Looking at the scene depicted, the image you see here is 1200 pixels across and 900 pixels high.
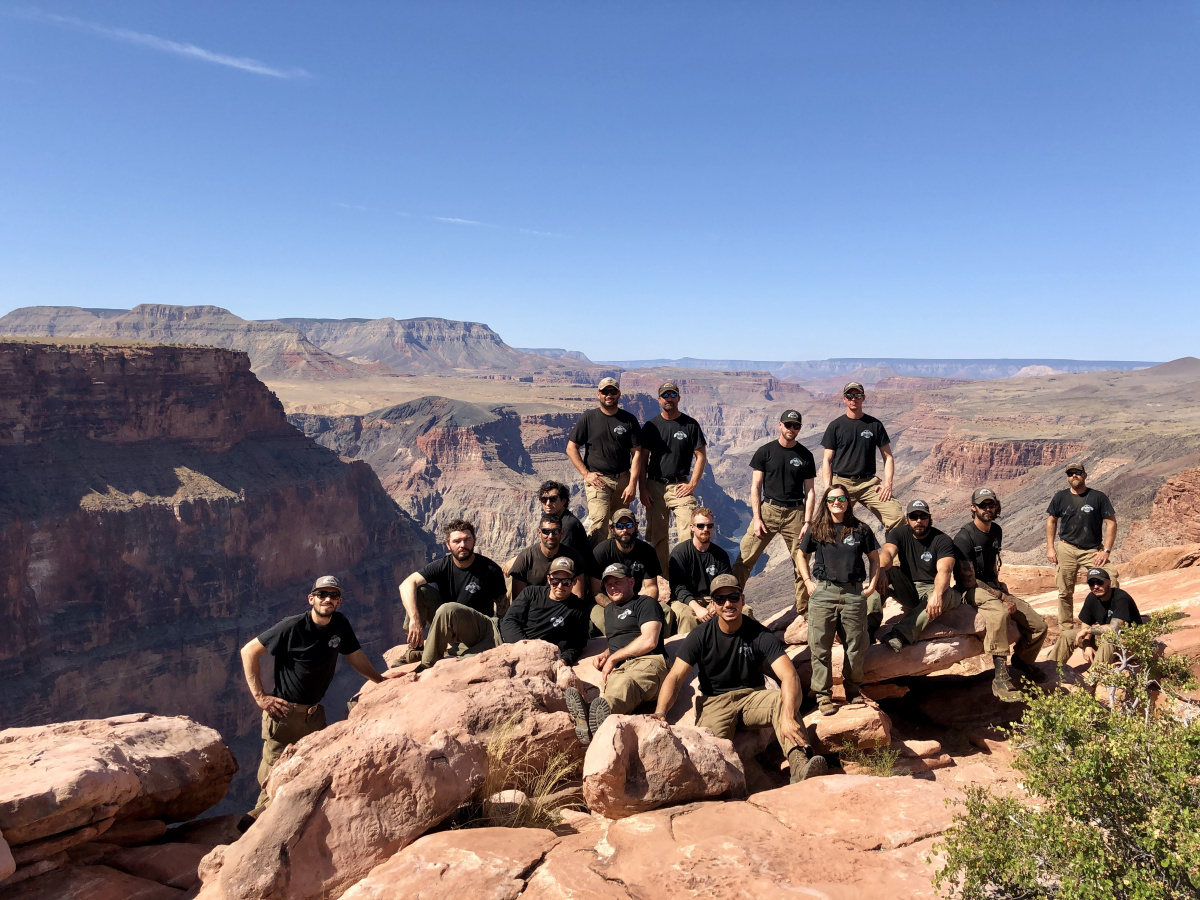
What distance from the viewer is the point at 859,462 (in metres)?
9.80

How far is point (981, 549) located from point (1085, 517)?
116 inches

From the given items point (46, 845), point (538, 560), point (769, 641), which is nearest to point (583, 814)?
point (769, 641)

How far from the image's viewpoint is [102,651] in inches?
1916

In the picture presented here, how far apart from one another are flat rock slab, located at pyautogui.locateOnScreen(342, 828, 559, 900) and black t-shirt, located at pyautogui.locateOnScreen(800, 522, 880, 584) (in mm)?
4507

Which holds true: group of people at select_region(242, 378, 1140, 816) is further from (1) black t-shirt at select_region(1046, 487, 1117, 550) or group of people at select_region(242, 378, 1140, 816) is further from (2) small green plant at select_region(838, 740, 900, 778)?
(2) small green plant at select_region(838, 740, 900, 778)

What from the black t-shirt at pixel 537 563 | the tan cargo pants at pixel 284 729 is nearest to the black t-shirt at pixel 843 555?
the black t-shirt at pixel 537 563

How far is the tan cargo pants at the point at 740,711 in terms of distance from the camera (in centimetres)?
713

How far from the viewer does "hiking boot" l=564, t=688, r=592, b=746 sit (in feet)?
22.7

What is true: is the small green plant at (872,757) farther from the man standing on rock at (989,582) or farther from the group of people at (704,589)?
the man standing on rock at (989,582)

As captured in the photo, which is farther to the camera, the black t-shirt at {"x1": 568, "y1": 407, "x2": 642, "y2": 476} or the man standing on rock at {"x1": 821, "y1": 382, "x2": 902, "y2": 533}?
the black t-shirt at {"x1": 568, "y1": 407, "x2": 642, "y2": 476}

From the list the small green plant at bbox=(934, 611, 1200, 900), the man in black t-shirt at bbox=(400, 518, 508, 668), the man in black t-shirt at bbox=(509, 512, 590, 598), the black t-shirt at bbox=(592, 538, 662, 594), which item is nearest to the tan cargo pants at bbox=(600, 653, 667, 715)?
the black t-shirt at bbox=(592, 538, 662, 594)

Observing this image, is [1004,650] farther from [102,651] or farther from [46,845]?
[102,651]

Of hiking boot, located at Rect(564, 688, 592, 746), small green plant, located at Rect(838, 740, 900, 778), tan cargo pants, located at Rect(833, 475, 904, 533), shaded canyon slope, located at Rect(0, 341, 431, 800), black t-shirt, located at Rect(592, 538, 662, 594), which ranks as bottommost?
shaded canyon slope, located at Rect(0, 341, 431, 800)

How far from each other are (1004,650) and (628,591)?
16.8ft
